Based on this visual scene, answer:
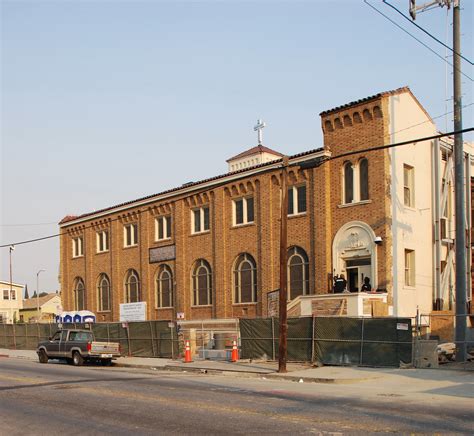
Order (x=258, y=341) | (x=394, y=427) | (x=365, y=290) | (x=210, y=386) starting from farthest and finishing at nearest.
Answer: (x=365, y=290)
(x=258, y=341)
(x=210, y=386)
(x=394, y=427)

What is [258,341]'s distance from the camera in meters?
28.4

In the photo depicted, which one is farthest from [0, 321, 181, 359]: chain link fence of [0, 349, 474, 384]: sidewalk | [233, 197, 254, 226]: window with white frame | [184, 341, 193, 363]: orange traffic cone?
[233, 197, 254, 226]: window with white frame

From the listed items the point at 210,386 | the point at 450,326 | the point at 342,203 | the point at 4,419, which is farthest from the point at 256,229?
the point at 4,419

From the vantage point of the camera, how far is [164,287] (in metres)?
43.7

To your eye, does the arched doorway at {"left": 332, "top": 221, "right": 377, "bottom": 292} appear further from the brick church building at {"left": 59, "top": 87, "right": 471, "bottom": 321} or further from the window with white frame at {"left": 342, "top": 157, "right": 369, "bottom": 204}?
the window with white frame at {"left": 342, "top": 157, "right": 369, "bottom": 204}

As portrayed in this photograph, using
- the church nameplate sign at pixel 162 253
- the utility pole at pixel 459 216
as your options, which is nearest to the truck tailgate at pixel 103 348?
the church nameplate sign at pixel 162 253

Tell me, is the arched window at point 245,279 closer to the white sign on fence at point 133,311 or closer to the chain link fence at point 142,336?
the chain link fence at point 142,336

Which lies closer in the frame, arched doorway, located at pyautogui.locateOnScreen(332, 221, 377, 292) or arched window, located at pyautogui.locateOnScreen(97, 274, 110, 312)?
arched doorway, located at pyautogui.locateOnScreen(332, 221, 377, 292)

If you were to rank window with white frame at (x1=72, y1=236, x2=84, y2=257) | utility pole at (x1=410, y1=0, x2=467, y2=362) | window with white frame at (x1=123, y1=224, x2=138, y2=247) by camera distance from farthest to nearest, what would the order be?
window with white frame at (x1=72, y1=236, x2=84, y2=257)
window with white frame at (x1=123, y1=224, x2=138, y2=247)
utility pole at (x1=410, y1=0, x2=467, y2=362)

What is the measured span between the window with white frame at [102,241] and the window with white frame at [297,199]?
61.9 feet

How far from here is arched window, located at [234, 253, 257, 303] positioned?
36875 mm

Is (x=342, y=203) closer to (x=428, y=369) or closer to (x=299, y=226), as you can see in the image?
(x=299, y=226)

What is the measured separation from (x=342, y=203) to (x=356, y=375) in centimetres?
1218

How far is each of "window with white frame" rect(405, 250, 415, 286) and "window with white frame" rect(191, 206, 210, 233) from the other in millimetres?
13007
